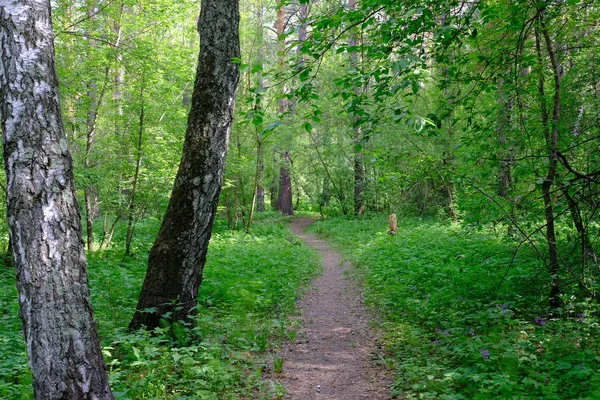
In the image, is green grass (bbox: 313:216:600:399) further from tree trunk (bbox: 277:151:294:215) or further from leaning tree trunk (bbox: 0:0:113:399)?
tree trunk (bbox: 277:151:294:215)

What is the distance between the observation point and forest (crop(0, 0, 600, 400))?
2.80 metres

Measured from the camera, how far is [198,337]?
4.98 m

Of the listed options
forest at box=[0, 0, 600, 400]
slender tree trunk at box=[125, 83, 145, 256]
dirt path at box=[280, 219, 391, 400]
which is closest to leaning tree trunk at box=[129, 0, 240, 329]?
forest at box=[0, 0, 600, 400]

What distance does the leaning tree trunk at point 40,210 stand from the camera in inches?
107

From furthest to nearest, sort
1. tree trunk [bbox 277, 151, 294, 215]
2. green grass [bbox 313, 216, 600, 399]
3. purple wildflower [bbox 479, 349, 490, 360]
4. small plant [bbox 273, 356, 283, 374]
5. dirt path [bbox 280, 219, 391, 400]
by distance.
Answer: tree trunk [bbox 277, 151, 294, 215], small plant [bbox 273, 356, 283, 374], dirt path [bbox 280, 219, 391, 400], purple wildflower [bbox 479, 349, 490, 360], green grass [bbox 313, 216, 600, 399]

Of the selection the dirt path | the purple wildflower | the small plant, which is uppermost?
the purple wildflower

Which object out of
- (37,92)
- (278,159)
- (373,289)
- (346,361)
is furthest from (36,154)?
(278,159)

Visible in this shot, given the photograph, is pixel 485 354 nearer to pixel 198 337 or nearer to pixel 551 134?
pixel 198 337

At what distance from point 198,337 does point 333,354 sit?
1801 mm

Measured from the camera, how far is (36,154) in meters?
2.71

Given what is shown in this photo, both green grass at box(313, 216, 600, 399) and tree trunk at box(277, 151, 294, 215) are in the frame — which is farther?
tree trunk at box(277, 151, 294, 215)

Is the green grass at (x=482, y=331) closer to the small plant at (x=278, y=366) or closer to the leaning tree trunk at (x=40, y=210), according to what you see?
the small plant at (x=278, y=366)

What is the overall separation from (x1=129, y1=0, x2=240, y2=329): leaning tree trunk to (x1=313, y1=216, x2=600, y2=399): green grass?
2.77 metres

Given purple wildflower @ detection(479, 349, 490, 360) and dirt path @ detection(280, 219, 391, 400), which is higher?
purple wildflower @ detection(479, 349, 490, 360)
